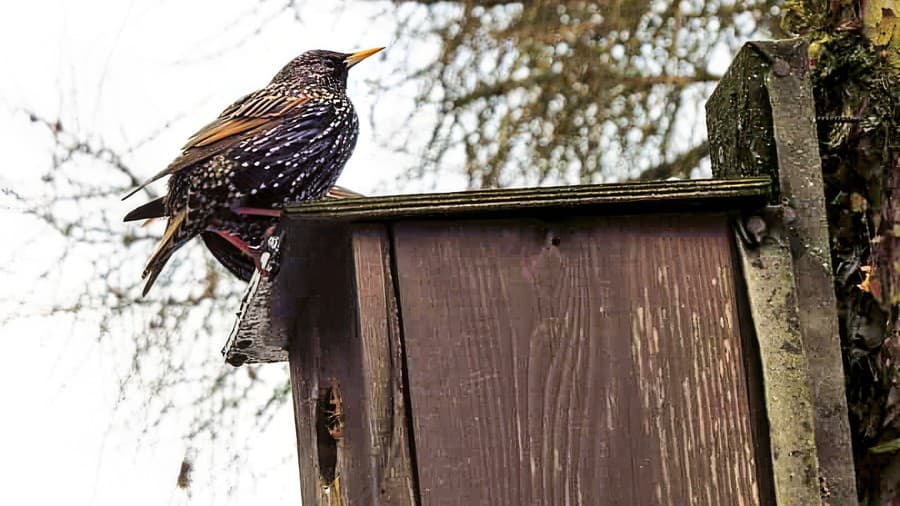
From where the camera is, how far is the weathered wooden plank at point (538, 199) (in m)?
1.66

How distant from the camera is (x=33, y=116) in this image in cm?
396

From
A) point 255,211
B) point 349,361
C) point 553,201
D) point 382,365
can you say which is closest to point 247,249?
point 255,211

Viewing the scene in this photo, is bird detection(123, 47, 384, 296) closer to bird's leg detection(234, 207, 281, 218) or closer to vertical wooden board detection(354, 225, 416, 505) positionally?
bird's leg detection(234, 207, 281, 218)

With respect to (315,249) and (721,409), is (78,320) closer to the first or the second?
(315,249)

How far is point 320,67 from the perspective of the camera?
9.54 feet

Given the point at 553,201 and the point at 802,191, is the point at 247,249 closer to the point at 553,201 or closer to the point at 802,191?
the point at 553,201

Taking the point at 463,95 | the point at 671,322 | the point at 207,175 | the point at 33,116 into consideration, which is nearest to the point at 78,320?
the point at 33,116

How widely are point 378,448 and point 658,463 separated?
1.30 ft

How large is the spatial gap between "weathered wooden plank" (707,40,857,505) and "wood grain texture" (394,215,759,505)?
121 millimetres

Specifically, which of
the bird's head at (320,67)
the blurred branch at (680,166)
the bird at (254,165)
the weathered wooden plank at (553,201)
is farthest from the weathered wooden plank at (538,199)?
the blurred branch at (680,166)

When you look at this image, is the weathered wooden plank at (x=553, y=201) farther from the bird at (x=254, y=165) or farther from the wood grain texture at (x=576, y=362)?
the bird at (x=254, y=165)

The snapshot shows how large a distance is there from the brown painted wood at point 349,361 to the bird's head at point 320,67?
72 cm

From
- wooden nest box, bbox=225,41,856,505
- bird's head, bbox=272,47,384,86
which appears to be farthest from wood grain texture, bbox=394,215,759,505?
bird's head, bbox=272,47,384,86

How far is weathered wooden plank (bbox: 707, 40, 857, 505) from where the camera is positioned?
1711mm
